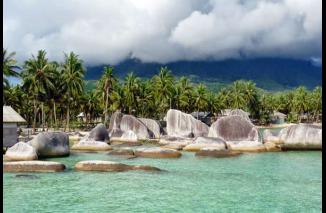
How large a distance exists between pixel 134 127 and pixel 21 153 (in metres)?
23.0

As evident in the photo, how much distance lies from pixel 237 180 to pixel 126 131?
26792mm

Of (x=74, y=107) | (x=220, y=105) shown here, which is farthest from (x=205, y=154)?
(x=220, y=105)

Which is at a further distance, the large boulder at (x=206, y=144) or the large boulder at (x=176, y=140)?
the large boulder at (x=176, y=140)

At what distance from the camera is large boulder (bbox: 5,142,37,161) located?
26484 millimetres

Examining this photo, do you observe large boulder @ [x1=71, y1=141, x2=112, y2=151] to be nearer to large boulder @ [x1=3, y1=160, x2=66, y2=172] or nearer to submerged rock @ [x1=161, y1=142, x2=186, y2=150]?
submerged rock @ [x1=161, y1=142, x2=186, y2=150]

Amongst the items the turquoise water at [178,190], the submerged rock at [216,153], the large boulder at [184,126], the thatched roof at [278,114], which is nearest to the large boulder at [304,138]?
the submerged rock at [216,153]

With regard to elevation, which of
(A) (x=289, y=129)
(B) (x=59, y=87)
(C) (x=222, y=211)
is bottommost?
(C) (x=222, y=211)

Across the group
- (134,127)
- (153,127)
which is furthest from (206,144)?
(153,127)

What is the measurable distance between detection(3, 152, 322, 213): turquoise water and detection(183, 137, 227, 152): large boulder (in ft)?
21.7

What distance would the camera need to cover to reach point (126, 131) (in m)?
47.1

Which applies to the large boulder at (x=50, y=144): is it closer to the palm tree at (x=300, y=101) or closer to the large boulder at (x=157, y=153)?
the large boulder at (x=157, y=153)

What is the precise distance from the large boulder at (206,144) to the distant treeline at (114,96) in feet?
65.6

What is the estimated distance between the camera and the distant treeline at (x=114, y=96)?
182 ft
